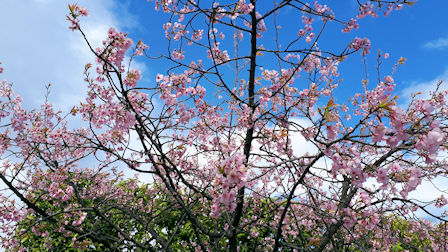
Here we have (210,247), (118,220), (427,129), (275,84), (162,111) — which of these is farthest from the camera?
(118,220)

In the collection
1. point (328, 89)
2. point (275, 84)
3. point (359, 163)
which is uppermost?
point (328, 89)

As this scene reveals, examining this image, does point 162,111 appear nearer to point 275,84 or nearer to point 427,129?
point 275,84

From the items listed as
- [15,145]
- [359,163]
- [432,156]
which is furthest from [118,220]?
[432,156]

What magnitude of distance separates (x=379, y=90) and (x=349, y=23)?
1.29m

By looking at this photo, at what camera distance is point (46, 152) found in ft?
18.0

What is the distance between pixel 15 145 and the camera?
5227 millimetres

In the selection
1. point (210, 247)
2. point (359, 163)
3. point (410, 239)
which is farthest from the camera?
point (410, 239)

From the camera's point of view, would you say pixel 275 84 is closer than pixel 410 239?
Yes

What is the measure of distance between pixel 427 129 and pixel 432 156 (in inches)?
8.7

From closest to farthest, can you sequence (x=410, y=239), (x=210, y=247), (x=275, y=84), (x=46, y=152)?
(x=275, y=84) < (x=210, y=247) < (x=46, y=152) < (x=410, y=239)

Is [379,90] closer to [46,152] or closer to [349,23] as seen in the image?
[349,23]

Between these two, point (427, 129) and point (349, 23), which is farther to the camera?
point (349, 23)

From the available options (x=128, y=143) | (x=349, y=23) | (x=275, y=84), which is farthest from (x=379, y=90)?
(x=128, y=143)

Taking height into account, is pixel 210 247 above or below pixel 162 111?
below
